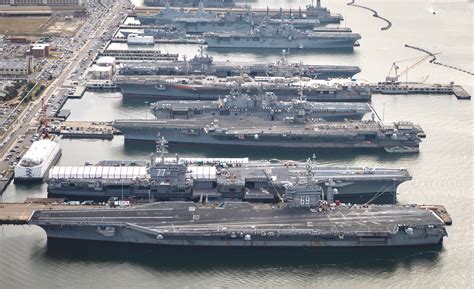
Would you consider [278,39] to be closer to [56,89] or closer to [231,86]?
[231,86]

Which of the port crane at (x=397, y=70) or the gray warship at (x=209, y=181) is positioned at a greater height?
the port crane at (x=397, y=70)

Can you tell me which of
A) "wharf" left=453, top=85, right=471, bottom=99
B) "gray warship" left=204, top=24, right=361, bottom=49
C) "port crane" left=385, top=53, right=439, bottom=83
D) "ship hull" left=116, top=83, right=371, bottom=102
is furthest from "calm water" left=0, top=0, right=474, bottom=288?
"gray warship" left=204, top=24, right=361, bottom=49

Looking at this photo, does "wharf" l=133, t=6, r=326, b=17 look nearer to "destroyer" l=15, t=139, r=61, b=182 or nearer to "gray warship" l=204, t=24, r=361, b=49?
"gray warship" l=204, t=24, r=361, b=49

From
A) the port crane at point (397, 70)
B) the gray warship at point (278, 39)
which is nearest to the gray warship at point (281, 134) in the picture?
the port crane at point (397, 70)

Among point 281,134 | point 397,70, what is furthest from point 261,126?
point 397,70

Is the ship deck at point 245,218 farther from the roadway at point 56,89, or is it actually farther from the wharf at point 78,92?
the wharf at point 78,92
